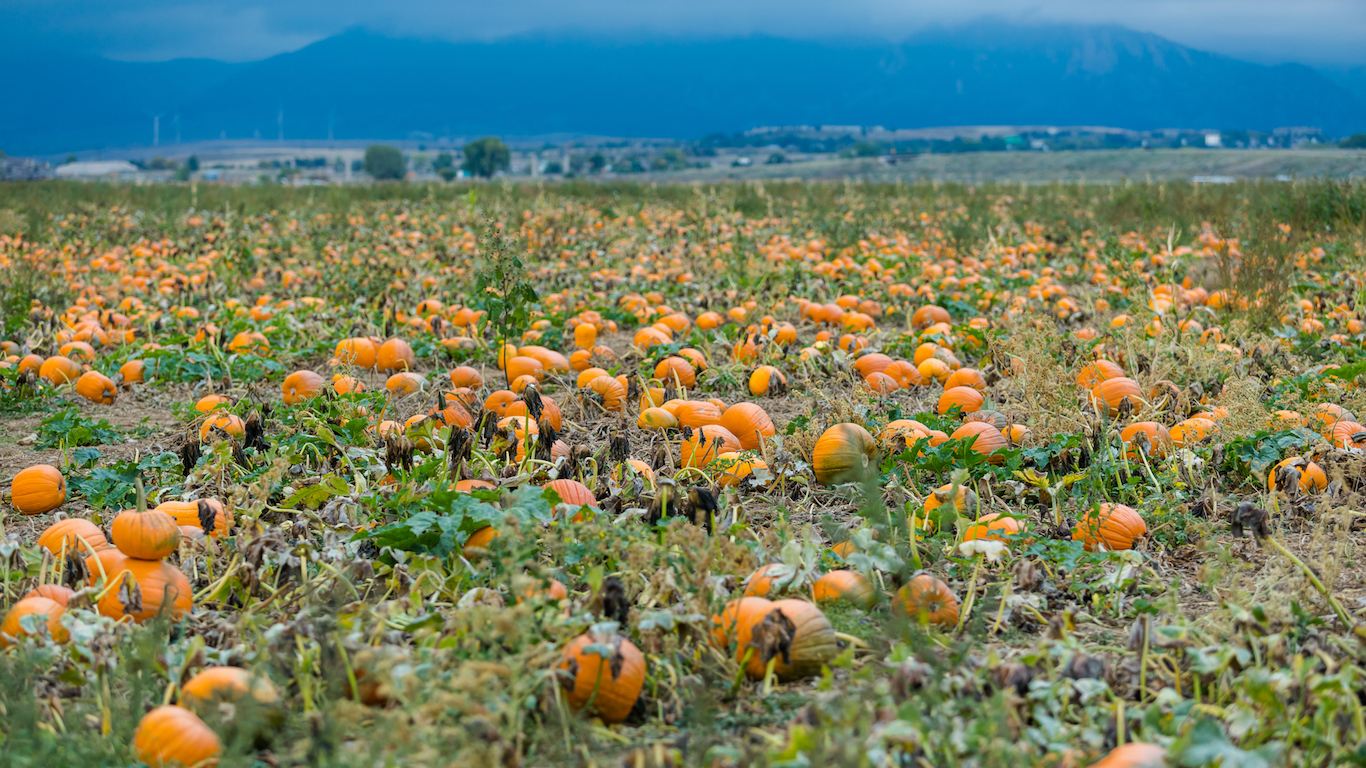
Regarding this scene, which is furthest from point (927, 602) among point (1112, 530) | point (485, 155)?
point (485, 155)

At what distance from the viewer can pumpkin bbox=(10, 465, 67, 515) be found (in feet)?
11.4

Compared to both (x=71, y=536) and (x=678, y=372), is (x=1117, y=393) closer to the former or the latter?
(x=678, y=372)

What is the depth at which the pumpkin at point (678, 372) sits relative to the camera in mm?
5008

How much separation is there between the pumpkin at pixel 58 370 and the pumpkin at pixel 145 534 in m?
3.50

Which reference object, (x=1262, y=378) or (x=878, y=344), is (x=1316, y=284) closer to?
(x=1262, y=378)

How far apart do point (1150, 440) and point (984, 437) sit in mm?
650

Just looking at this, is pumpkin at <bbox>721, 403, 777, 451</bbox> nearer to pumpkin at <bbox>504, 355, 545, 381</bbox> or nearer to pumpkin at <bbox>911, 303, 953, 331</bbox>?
pumpkin at <bbox>504, 355, 545, 381</bbox>

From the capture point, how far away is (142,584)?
251cm

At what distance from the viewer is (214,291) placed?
26.7ft

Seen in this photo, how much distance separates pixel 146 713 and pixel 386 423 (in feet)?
6.89

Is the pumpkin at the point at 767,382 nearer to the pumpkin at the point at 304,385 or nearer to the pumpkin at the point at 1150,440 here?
the pumpkin at the point at 1150,440

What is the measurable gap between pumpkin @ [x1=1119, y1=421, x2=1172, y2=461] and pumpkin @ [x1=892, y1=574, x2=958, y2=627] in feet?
4.95

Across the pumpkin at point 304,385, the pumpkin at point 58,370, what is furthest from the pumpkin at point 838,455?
the pumpkin at point 58,370

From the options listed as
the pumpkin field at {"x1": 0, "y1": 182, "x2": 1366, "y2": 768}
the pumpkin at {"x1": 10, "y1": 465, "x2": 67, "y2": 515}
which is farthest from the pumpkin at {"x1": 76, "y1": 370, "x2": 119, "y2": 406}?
the pumpkin at {"x1": 10, "y1": 465, "x2": 67, "y2": 515}
